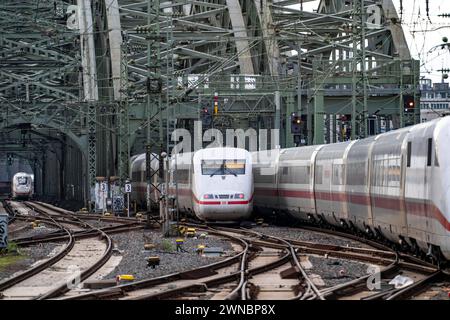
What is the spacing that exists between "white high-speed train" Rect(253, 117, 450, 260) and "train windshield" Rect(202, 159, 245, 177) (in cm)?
200

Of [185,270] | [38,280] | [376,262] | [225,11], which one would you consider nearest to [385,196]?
[376,262]

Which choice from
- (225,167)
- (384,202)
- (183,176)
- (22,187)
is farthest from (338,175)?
(22,187)

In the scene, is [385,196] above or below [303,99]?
below

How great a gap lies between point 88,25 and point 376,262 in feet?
160

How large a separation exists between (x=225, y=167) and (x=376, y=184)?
41.0 feet

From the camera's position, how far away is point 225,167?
37062 millimetres

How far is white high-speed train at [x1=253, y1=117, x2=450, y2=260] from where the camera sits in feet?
59.5

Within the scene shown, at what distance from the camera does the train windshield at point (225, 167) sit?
3694cm

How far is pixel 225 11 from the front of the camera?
234 feet

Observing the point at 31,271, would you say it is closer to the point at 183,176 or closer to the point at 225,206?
the point at 225,206

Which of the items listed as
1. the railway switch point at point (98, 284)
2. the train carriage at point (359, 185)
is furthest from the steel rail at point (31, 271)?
the train carriage at point (359, 185)

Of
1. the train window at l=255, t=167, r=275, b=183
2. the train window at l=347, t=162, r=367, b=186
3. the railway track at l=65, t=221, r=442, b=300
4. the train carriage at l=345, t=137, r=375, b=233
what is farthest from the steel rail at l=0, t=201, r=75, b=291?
the train window at l=255, t=167, r=275, b=183

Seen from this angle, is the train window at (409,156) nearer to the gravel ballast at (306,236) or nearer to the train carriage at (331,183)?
the gravel ballast at (306,236)
